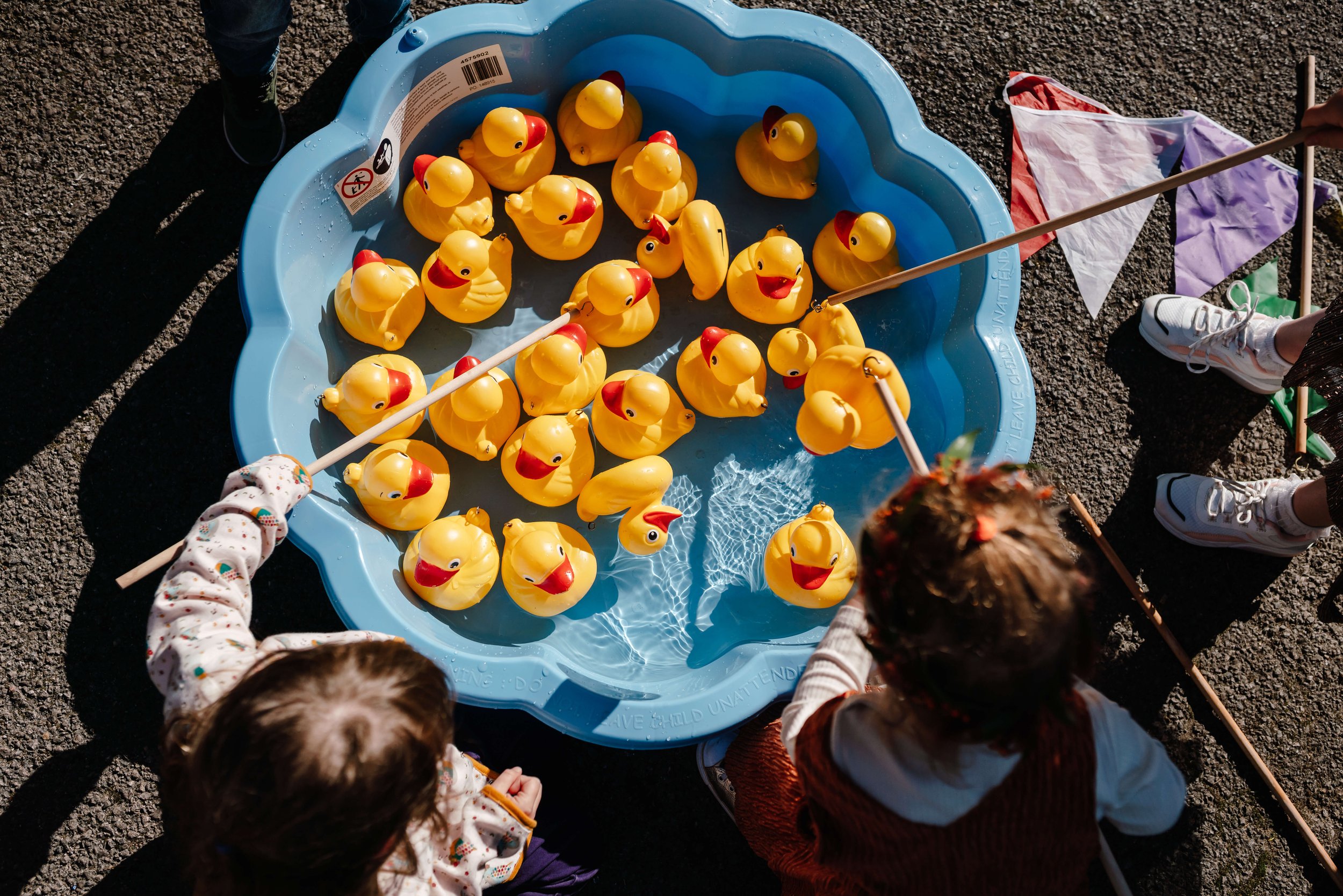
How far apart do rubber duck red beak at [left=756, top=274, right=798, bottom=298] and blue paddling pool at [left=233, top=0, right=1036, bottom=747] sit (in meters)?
0.15

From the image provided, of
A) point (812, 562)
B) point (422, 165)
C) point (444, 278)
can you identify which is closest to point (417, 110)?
point (422, 165)

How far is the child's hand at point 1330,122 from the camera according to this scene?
3.94ft

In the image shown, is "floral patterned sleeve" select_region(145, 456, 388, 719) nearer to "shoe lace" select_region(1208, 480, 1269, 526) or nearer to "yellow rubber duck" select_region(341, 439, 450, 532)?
"yellow rubber duck" select_region(341, 439, 450, 532)

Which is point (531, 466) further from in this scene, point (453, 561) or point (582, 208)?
point (582, 208)

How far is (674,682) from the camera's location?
4.68ft

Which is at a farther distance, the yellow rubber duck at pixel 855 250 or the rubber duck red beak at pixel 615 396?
the yellow rubber duck at pixel 855 250

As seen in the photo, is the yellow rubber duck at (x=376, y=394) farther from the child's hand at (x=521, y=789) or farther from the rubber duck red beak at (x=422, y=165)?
the child's hand at (x=521, y=789)

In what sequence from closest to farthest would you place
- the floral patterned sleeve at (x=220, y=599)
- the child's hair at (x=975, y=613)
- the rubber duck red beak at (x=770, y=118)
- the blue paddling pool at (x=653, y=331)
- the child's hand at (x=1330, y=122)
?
the child's hair at (x=975, y=613), the floral patterned sleeve at (x=220, y=599), the child's hand at (x=1330, y=122), the blue paddling pool at (x=653, y=331), the rubber duck red beak at (x=770, y=118)

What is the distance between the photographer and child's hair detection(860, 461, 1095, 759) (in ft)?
2.66

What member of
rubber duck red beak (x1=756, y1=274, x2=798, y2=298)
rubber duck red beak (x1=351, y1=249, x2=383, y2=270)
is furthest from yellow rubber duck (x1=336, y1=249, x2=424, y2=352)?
rubber duck red beak (x1=756, y1=274, x2=798, y2=298)

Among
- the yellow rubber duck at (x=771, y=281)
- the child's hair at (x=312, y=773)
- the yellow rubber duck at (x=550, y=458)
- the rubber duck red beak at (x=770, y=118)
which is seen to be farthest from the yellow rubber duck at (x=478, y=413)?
the rubber duck red beak at (x=770, y=118)

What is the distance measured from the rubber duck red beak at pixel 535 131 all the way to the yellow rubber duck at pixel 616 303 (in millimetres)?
289

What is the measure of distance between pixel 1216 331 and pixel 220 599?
193 centimetres

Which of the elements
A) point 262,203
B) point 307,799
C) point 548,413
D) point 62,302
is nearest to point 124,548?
point 62,302
